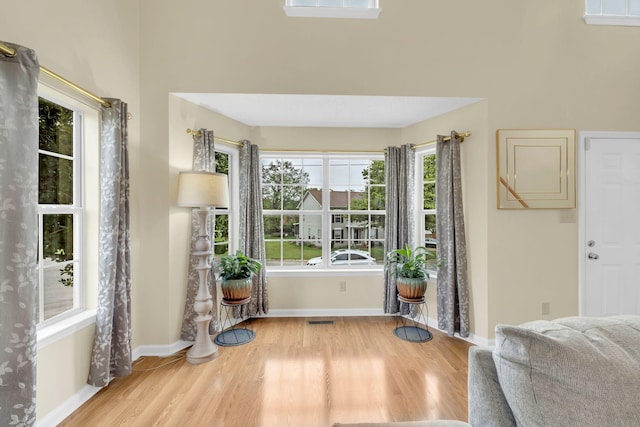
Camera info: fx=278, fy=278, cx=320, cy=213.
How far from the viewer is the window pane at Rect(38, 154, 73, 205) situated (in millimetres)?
1881

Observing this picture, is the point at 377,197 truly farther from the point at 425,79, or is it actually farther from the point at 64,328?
the point at 64,328

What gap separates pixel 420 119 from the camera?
333cm

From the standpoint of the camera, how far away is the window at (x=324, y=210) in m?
3.72

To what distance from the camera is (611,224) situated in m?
2.78

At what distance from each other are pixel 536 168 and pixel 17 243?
12.9 feet

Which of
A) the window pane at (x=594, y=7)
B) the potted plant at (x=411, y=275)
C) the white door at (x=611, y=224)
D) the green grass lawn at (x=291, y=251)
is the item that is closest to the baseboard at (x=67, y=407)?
the green grass lawn at (x=291, y=251)

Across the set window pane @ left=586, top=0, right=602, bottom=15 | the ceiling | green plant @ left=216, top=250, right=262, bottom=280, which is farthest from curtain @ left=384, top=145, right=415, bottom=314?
window pane @ left=586, top=0, right=602, bottom=15

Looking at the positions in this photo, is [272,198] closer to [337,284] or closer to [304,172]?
[304,172]

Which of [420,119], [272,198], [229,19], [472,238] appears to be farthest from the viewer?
[272,198]

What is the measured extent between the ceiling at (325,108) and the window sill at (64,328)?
6.67ft

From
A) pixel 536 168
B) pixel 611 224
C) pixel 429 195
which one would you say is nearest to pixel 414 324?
pixel 429 195

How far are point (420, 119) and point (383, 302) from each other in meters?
2.28

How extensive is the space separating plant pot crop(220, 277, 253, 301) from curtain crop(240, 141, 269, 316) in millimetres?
426

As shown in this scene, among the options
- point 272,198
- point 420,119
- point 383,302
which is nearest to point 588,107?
point 420,119
